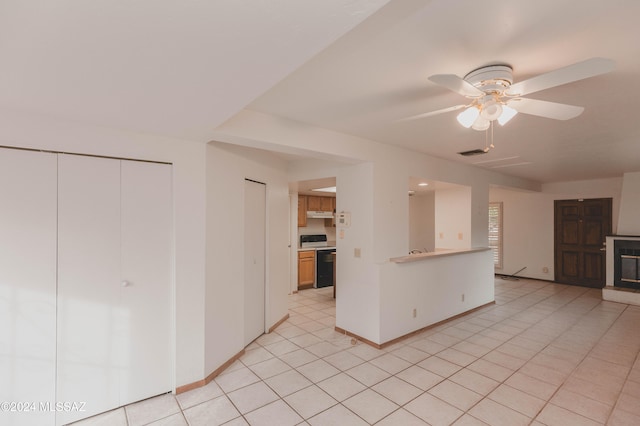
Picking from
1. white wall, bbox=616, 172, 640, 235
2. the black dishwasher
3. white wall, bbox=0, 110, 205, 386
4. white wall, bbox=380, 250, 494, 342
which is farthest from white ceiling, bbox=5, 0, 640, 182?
white wall, bbox=616, 172, 640, 235

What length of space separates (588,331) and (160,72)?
18.8 feet

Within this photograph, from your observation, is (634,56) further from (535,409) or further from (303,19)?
(535,409)

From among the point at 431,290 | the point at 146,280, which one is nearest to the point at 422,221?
the point at 431,290

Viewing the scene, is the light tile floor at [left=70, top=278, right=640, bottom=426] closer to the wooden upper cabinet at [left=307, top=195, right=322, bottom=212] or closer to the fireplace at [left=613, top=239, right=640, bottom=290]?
the fireplace at [left=613, top=239, right=640, bottom=290]

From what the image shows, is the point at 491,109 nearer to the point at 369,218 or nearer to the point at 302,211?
the point at 369,218

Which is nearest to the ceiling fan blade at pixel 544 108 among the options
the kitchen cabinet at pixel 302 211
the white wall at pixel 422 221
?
the kitchen cabinet at pixel 302 211

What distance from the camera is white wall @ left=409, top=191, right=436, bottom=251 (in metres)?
7.88

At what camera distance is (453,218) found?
18.2ft

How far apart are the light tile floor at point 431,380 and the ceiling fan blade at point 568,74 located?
2369 mm

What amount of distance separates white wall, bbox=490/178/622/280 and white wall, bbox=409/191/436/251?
5.34 ft

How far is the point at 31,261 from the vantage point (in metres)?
2.05

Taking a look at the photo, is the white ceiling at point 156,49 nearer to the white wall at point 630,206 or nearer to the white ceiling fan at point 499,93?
the white ceiling fan at point 499,93

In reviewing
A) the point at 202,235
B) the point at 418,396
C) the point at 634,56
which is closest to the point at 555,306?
the point at 418,396

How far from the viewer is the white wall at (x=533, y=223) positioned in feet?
22.1
